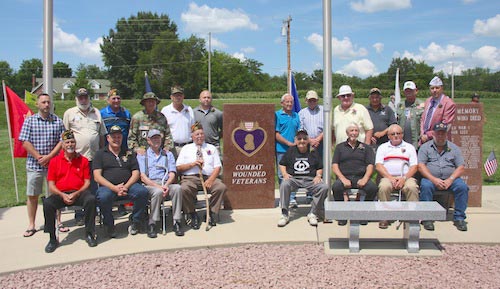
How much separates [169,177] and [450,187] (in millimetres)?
3619

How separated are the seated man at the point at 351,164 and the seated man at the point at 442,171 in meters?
0.69

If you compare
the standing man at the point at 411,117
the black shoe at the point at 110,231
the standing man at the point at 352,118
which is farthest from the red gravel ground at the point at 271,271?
A: the standing man at the point at 411,117

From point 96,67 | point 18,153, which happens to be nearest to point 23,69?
point 96,67

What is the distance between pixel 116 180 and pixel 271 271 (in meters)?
2.41

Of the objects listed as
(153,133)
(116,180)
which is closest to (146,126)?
(153,133)

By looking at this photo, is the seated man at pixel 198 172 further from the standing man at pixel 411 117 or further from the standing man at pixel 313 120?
the standing man at pixel 411 117

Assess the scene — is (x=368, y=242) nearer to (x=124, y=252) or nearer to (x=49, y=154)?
(x=124, y=252)

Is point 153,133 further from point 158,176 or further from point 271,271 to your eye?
point 271,271

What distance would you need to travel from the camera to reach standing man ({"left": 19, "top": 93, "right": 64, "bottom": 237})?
5652 mm

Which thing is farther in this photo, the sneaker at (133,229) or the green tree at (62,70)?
the green tree at (62,70)

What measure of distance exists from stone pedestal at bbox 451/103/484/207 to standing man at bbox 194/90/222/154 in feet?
11.6

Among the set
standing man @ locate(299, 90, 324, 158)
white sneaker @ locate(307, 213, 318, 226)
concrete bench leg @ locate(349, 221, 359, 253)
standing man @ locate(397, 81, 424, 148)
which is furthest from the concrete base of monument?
standing man @ locate(397, 81, 424, 148)

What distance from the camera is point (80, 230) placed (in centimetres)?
603

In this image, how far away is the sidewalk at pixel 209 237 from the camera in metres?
5.05
